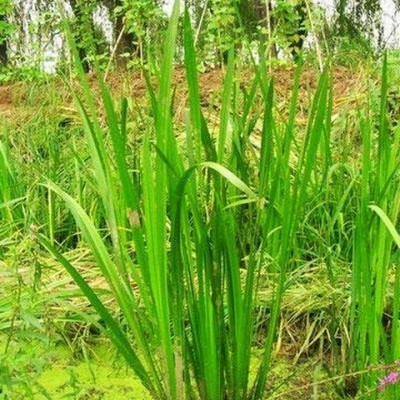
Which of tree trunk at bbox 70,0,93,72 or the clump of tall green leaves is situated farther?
tree trunk at bbox 70,0,93,72

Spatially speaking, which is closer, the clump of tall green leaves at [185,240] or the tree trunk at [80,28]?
the clump of tall green leaves at [185,240]

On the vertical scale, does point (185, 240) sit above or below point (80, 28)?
below

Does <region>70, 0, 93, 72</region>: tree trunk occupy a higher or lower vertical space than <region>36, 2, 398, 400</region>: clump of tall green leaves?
higher

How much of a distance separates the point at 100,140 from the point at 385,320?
2.75ft

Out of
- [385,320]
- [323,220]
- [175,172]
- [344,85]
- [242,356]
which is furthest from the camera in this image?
[344,85]

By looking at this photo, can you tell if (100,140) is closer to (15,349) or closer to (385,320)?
(15,349)

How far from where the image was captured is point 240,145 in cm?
117

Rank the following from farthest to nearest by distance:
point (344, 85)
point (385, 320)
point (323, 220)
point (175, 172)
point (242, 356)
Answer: point (344, 85)
point (323, 220)
point (385, 320)
point (242, 356)
point (175, 172)

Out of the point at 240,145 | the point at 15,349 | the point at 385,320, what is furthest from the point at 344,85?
the point at 15,349

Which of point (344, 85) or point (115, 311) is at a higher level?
point (344, 85)

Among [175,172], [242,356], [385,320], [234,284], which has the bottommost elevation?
[385,320]

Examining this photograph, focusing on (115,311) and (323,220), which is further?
(323,220)

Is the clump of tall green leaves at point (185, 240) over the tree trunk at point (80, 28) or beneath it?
beneath

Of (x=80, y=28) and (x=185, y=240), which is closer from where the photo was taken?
(x=185, y=240)
